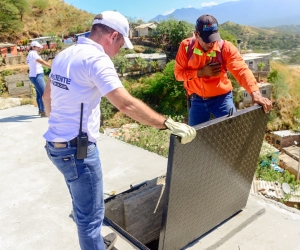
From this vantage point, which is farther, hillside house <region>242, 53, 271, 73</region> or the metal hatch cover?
hillside house <region>242, 53, 271, 73</region>

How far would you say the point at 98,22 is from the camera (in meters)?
1.93

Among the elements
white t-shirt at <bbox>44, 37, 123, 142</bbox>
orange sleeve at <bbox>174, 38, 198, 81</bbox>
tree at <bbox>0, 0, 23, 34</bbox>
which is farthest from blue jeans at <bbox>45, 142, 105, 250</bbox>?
tree at <bbox>0, 0, 23, 34</bbox>

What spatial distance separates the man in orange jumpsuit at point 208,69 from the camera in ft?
9.79

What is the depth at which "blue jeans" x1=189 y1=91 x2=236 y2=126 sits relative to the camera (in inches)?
129

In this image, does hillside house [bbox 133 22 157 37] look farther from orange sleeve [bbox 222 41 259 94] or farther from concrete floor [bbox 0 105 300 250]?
orange sleeve [bbox 222 41 259 94]

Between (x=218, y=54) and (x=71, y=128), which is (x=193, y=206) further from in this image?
(x=218, y=54)

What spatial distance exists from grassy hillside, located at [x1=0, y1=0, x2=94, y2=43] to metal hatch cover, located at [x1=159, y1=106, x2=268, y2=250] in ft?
116

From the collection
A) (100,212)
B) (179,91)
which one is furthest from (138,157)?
(179,91)

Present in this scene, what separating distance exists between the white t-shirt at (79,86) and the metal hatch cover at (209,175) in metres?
0.54

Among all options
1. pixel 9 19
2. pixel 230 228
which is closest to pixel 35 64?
pixel 230 228

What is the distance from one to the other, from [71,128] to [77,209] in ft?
1.90

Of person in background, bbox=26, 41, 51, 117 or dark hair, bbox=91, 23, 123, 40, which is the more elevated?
dark hair, bbox=91, 23, 123, 40

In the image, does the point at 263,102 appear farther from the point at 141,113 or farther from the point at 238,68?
the point at 141,113

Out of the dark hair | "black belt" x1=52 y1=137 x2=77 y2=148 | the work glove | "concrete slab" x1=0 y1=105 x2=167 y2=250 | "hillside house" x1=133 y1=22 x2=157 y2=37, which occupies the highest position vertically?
"hillside house" x1=133 y1=22 x2=157 y2=37
